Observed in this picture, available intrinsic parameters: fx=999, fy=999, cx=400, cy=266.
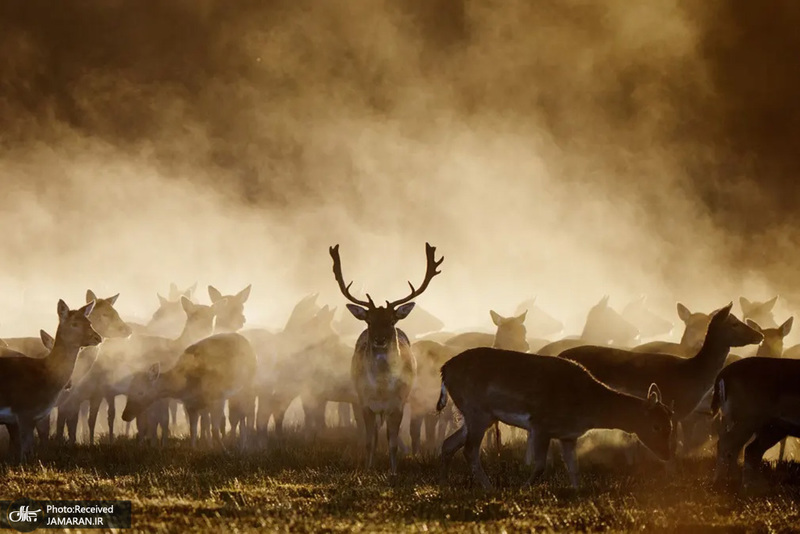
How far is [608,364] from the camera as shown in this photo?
14.1m

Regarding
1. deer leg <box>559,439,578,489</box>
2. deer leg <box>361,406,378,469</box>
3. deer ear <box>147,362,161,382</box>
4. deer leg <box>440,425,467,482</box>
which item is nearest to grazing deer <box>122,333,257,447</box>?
deer ear <box>147,362,161,382</box>

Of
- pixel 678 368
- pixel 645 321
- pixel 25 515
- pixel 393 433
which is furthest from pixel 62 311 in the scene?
pixel 645 321

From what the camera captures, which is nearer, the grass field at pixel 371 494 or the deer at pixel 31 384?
the grass field at pixel 371 494

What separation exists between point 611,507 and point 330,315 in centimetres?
1238

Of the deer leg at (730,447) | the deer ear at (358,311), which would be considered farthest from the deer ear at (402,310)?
the deer leg at (730,447)

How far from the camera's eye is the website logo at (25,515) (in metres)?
8.26

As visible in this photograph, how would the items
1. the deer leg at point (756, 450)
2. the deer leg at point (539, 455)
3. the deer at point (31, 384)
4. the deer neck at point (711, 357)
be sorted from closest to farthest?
the deer leg at point (539, 455), the deer leg at point (756, 450), the deer at point (31, 384), the deer neck at point (711, 357)

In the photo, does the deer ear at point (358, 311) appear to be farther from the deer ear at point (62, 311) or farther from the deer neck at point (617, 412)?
the deer ear at point (62, 311)

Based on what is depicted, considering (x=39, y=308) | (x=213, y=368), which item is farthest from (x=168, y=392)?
(x=39, y=308)

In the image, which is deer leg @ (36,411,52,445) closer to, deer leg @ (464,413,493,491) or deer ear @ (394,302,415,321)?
deer ear @ (394,302,415,321)

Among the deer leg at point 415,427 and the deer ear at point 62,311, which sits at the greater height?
the deer ear at point 62,311

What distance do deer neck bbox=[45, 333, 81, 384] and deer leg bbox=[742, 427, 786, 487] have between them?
8787 mm

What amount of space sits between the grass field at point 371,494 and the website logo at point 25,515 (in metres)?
0.67

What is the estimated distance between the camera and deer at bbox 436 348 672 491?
11.3 meters
